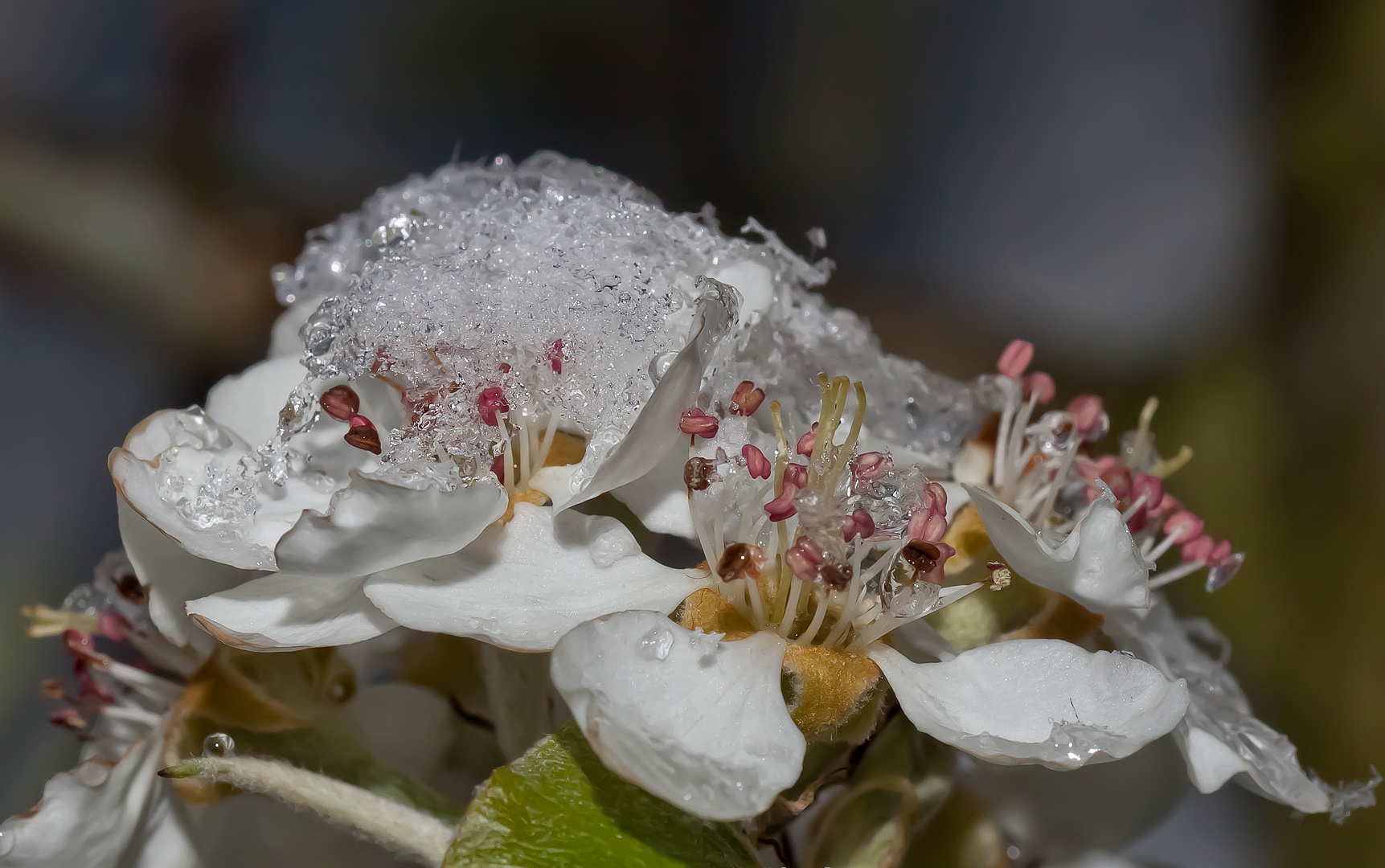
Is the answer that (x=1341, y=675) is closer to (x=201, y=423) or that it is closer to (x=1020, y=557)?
(x=1020, y=557)

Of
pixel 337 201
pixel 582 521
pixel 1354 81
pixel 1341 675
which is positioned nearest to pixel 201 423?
pixel 582 521

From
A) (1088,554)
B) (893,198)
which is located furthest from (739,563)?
(893,198)

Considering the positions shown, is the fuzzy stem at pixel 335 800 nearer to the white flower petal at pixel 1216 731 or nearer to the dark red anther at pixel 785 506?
the dark red anther at pixel 785 506

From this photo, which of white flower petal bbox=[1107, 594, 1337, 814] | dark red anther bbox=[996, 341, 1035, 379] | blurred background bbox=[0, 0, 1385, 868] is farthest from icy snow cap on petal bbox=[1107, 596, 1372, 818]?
blurred background bbox=[0, 0, 1385, 868]

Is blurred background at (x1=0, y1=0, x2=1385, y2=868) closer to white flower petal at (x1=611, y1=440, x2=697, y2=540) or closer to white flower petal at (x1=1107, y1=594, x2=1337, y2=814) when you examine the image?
white flower petal at (x1=1107, y1=594, x2=1337, y2=814)

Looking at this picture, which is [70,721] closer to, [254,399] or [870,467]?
[254,399]
